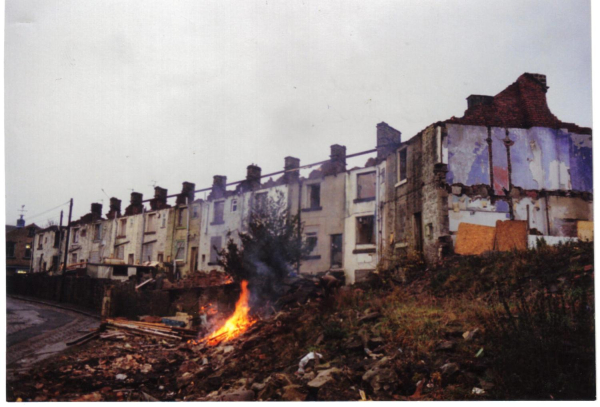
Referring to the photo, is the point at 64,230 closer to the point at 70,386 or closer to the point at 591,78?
the point at 70,386

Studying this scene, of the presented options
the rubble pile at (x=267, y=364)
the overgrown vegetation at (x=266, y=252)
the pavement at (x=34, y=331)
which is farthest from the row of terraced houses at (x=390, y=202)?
the rubble pile at (x=267, y=364)

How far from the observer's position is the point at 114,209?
12.8 metres

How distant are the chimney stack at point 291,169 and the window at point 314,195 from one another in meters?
0.89

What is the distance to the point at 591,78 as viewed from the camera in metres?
7.21

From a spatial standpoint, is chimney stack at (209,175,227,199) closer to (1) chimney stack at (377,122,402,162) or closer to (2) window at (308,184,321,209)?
(2) window at (308,184,321,209)

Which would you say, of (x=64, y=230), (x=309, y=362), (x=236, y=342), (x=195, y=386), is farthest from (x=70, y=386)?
(x=64, y=230)

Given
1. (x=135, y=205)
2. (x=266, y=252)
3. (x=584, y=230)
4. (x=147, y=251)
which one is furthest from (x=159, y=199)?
(x=584, y=230)

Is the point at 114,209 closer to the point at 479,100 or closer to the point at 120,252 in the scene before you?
the point at 120,252

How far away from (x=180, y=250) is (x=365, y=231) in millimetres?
7549

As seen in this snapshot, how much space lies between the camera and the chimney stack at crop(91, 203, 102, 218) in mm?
12004

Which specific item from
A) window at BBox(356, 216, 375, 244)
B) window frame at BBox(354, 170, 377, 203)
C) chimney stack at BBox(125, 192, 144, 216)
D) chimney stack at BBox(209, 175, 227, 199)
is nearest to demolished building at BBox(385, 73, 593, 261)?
window at BBox(356, 216, 375, 244)

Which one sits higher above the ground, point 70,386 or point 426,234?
point 426,234
